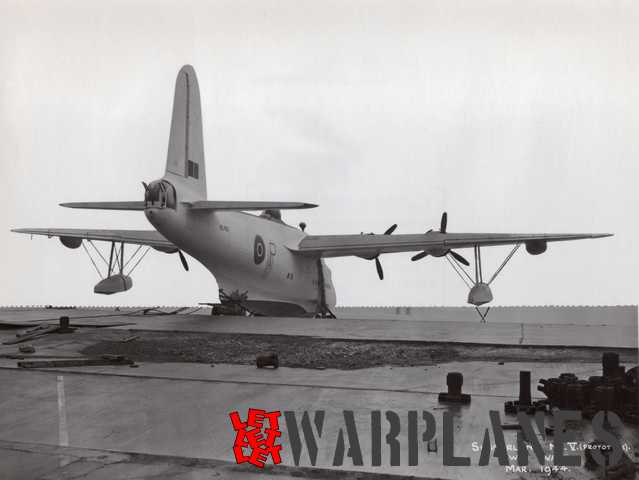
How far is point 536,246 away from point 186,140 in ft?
51.1

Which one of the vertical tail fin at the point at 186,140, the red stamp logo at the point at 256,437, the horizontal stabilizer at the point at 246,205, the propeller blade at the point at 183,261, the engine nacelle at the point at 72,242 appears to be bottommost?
the red stamp logo at the point at 256,437

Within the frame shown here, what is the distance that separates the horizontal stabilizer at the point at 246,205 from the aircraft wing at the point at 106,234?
816cm

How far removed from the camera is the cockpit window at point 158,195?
21594 mm

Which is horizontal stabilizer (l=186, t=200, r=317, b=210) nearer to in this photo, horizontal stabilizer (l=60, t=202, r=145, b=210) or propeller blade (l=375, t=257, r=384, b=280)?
horizontal stabilizer (l=60, t=202, r=145, b=210)

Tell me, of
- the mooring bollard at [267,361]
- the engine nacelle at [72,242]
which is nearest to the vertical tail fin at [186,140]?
the engine nacelle at [72,242]

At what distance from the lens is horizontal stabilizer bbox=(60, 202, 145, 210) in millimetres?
21656

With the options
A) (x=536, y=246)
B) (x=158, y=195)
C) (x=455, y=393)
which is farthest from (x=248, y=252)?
(x=455, y=393)

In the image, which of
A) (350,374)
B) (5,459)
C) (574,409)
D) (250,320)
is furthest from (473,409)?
(250,320)

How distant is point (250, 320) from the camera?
20.4 m

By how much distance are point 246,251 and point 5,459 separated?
69.3ft

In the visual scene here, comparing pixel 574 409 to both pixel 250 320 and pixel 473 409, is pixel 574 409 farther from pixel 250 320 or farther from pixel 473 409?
pixel 250 320

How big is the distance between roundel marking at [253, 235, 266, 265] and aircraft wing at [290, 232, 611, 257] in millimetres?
4035

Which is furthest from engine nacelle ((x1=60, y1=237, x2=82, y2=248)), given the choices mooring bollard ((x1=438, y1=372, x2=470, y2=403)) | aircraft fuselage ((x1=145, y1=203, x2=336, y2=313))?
mooring bollard ((x1=438, y1=372, x2=470, y2=403))

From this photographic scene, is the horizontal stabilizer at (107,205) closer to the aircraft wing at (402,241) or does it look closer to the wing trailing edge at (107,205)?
the wing trailing edge at (107,205)
